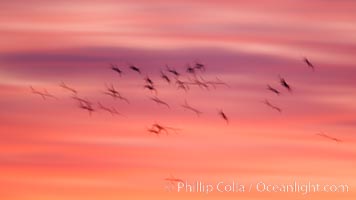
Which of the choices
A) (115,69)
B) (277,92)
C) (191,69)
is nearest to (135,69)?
(115,69)

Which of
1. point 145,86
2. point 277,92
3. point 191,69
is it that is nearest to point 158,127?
point 145,86

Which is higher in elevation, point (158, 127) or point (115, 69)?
point (115, 69)

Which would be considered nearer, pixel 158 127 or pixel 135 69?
pixel 158 127

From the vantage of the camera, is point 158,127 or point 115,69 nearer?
point 158,127

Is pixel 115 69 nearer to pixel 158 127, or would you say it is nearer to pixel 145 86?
pixel 145 86

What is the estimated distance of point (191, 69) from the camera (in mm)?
7734

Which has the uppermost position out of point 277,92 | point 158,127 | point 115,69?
point 115,69

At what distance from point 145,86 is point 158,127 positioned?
1.77 metres

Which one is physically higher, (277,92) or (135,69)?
(135,69)

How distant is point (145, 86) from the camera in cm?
762

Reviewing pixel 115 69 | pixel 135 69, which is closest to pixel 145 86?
pixel 135 69

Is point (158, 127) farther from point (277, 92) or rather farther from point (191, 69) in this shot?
point (277, 92)

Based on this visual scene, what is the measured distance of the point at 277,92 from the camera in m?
7.52

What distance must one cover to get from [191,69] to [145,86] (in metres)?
1.85
